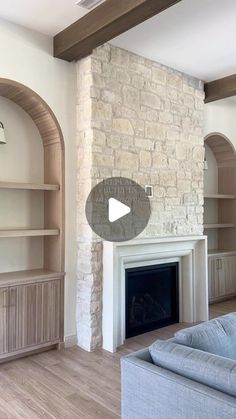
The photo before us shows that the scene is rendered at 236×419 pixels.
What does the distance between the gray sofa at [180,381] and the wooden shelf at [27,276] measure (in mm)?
1733

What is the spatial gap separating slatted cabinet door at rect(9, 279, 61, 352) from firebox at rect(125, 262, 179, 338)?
82 cm

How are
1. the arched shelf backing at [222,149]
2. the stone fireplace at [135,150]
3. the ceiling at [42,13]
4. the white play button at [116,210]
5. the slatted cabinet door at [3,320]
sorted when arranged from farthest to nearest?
1. the arched shelf backing at [222,149]
2. the white play button at [116,210]
3. the stone fireplace at [135,150]
4. the slatted cabinet door at [3,320]
5. the ceiling at [42,13]

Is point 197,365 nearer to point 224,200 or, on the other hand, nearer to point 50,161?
point 50,161

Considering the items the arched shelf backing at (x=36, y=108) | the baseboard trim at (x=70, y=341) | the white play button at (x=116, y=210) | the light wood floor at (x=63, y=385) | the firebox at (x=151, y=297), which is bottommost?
the light wood floor at (x=63, y=385)

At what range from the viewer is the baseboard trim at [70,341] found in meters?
3.59

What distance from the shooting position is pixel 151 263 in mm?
4066

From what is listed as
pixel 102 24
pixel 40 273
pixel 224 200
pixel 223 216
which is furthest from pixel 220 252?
pixel 102 24

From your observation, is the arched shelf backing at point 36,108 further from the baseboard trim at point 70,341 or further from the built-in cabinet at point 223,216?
the built-in cabinet at point 223,216

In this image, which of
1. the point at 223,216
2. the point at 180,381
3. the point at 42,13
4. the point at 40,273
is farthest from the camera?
the point at 223,216

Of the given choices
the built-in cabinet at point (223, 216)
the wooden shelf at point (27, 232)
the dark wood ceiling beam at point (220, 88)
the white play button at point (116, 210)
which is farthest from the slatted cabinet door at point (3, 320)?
the dark wood ceiling beam at point (220, 88)

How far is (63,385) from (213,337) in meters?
1.45

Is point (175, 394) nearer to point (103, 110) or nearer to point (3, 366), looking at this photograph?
point (3, 366)

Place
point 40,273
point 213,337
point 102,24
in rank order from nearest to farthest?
point 213,337 < point 102,24 < point 40,273

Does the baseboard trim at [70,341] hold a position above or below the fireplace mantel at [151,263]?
below
